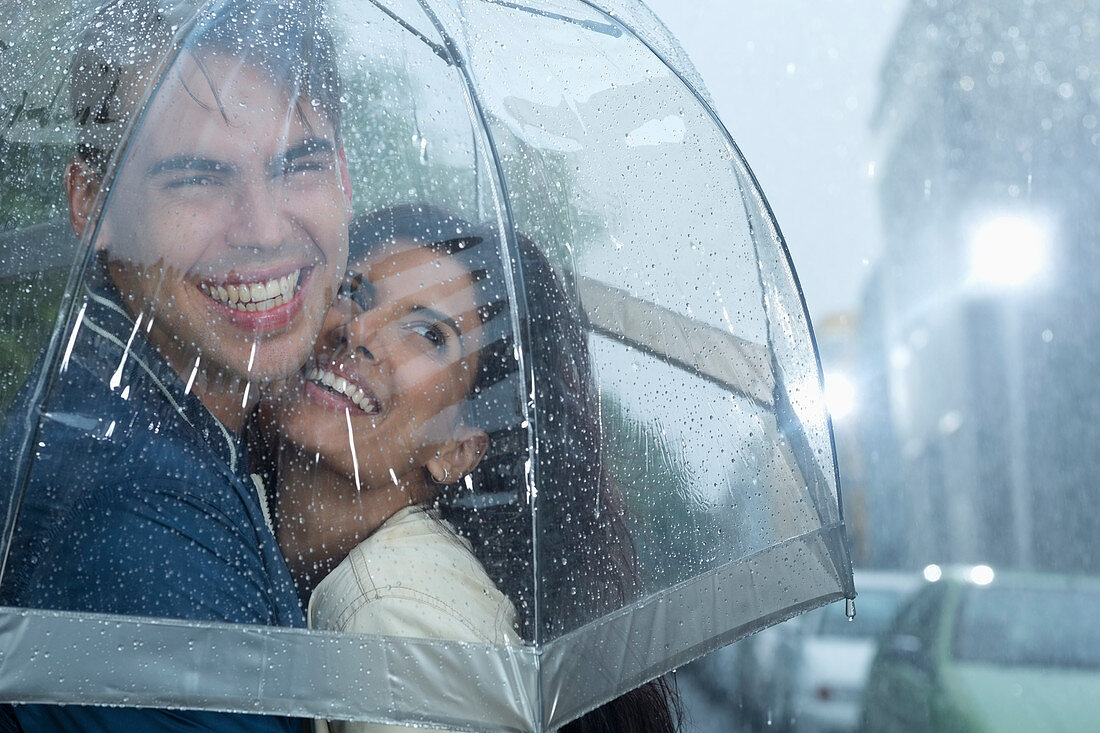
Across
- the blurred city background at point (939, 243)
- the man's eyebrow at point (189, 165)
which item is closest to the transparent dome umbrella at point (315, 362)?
the man's eyebrow at point (189, 165)

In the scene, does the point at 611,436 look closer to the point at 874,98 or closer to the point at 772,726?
the point at 772,726

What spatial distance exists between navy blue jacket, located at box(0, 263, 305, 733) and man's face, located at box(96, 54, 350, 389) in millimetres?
43

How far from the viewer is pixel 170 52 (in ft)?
4.32

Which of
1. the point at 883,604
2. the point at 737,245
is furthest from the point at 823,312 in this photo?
the point at 737,245

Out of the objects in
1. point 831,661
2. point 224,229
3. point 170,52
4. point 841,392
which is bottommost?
point 831,661

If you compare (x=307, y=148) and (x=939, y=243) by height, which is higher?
(x=307, y=148)

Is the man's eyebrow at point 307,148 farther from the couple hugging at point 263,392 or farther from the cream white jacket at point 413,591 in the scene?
the cream white jacket at point 413,591

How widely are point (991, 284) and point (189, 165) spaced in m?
5.98

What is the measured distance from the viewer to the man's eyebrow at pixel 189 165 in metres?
1.29

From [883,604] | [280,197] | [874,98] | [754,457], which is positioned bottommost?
[883,604]

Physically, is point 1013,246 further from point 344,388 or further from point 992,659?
point 344,388

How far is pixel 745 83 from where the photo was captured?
6254 mm

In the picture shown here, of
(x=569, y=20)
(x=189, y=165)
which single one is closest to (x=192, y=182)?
(x=189, y=165)

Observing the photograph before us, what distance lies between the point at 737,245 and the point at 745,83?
4687mm
